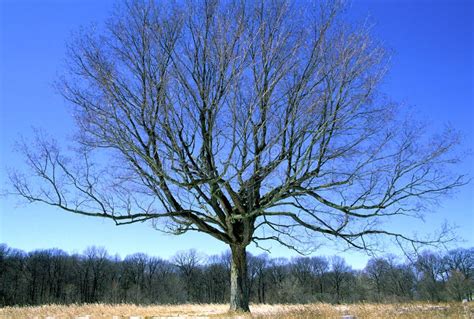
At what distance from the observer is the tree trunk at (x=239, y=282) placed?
12875 millimetres

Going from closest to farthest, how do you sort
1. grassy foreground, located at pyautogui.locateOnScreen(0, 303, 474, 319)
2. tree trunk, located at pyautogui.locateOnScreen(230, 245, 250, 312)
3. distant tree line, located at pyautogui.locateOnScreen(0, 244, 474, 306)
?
grassy foreground, located at pyautogui.locateOnScreen(0, 303, 474, 319) → tree trunk, located at pyautogui.locateOnScreen(230, 245, 250, 312) → distant tree line, located at pyautogui.locateOnScreen(0, 244, 474, 306)

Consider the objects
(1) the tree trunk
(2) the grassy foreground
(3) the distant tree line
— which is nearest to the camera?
(2) the grassy foreground

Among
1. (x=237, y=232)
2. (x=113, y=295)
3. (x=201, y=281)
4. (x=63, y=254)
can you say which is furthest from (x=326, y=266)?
(x=237, y=232)

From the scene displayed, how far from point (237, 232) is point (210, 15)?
6.92 metres

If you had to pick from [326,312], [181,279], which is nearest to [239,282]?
[326,312]

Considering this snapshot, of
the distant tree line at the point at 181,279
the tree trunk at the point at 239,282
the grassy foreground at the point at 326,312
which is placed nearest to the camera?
the grassy foreground at the point at 326,312

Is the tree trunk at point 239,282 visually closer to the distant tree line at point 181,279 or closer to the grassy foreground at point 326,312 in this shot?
the grassy foreground at point 326,312

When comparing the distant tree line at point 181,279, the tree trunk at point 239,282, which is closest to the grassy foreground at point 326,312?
the tree trunk at point 239,282

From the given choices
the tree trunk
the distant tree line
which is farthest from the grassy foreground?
the distant tree line

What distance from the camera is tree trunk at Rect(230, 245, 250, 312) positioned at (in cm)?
1288

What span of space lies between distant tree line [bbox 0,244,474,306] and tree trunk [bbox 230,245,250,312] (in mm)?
45412

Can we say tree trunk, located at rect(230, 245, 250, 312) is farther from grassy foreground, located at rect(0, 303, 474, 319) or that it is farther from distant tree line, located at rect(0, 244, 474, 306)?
distant tree line, located at rect(0, 244, 474, 306)

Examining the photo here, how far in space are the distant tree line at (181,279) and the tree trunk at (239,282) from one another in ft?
149

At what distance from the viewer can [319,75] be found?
38.7 ft
